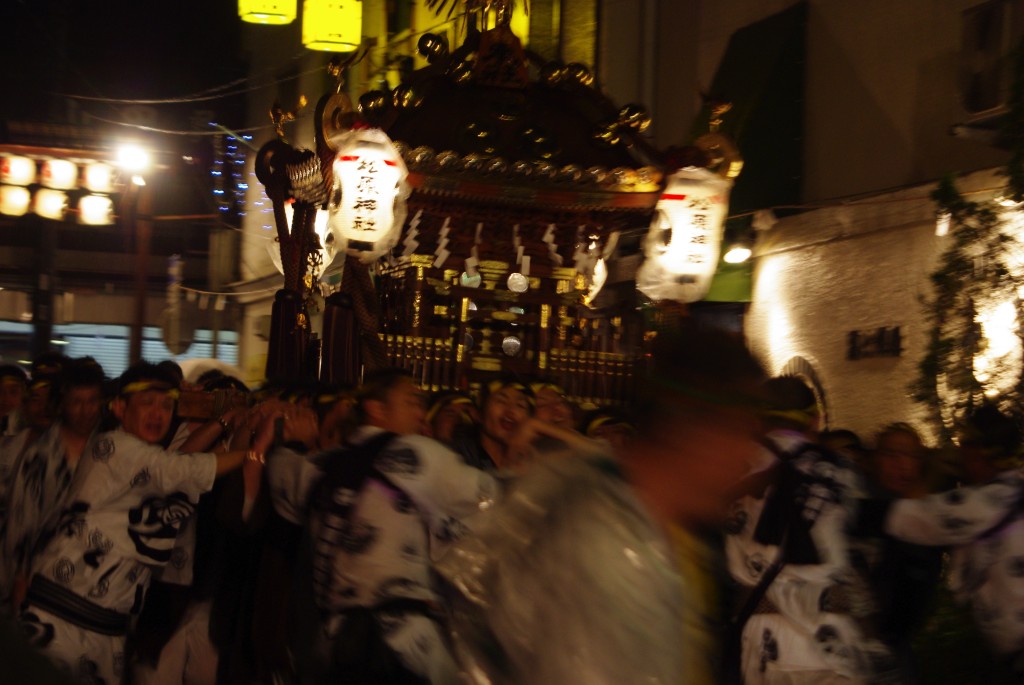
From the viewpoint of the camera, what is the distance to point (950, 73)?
1098 centimetres

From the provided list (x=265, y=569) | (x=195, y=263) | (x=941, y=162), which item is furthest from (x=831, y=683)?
(x=195, y=263)

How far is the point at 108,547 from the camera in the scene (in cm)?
505

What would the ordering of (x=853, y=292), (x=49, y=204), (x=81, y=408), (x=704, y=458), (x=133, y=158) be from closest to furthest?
(x=704, y=458)
(x=81, y=408)
(x=853, y=292)
(x=133, y=158)
(x=49, y=204)

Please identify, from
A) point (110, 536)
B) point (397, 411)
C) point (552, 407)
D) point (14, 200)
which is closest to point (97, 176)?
point (14, 200)

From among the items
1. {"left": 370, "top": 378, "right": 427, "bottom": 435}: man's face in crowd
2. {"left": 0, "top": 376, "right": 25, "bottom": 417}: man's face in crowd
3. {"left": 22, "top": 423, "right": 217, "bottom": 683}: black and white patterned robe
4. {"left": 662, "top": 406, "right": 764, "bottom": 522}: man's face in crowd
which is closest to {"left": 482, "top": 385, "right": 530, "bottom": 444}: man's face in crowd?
{"left": 370, "top": 378, "right": 427, "bottom": 435}: man's face in crowd

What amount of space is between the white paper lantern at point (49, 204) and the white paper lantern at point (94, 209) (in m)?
0.50

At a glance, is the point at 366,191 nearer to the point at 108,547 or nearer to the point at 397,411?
the point at 108,547

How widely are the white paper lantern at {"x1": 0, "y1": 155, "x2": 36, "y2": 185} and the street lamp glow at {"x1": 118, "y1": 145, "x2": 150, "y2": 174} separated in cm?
218

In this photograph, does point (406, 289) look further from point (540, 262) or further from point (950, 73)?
point (950, 73)

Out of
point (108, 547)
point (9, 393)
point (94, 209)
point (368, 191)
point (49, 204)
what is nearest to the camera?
point (108, 547)

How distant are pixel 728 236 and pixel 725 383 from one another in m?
11.8

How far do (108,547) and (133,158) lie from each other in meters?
17.5

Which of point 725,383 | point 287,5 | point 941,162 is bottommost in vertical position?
point 725,383

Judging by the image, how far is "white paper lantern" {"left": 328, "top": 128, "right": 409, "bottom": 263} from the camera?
31.8ft
